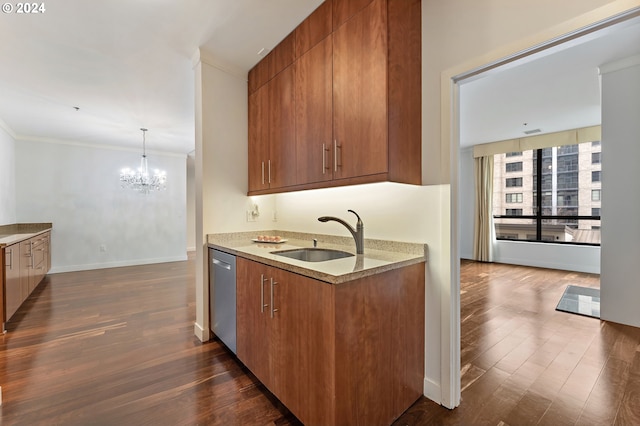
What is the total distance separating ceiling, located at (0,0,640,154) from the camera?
82.3 inches

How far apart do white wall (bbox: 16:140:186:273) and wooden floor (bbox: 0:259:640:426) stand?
2.39 meters

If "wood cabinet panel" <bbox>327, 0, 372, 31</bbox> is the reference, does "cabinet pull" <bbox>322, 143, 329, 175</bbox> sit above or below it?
below

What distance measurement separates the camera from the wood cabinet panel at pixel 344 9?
1.72 m

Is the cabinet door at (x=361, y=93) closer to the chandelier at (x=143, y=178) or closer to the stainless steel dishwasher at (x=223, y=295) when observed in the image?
the stainless steel dishwasher at (x=223, y=295)

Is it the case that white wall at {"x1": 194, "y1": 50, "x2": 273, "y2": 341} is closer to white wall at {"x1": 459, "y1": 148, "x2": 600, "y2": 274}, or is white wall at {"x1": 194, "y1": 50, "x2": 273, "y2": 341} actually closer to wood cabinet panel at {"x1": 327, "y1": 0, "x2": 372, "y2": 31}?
wood cabinet panel at {"x1": 327, "y1": 0, "x2": 372, "y2": 31}

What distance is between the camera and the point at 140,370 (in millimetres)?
2158

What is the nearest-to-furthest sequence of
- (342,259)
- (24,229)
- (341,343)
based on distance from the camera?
1. (341,343)
2. (342,259)
3. (24,229)

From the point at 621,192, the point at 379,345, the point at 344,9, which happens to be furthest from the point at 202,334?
the point at 621,192

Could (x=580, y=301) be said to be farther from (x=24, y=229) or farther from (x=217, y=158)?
(x=24, y=229)

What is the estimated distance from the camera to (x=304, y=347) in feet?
4.83

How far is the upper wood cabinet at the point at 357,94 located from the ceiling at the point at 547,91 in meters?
0.51

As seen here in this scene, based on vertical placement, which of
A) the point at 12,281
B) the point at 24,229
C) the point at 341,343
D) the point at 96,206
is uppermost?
the point at 96,206

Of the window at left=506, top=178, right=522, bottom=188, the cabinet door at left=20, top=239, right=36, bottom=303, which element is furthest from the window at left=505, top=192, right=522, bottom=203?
the cabinet door at left=20, top=239, right=36, bottom=303

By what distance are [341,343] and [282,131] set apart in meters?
1.75
